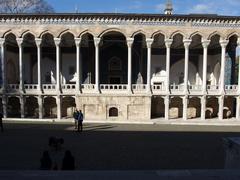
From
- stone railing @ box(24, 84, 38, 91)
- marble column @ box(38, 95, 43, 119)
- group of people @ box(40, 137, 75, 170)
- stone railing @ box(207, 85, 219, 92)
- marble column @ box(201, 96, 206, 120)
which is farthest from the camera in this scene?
stone railing @ box(207, 85, 219, 92)

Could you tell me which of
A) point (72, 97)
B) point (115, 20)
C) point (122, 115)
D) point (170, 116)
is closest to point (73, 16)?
point (115, 20)

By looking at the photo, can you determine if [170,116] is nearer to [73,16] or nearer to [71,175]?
[73,16]

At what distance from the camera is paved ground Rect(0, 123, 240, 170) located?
39.5 feet

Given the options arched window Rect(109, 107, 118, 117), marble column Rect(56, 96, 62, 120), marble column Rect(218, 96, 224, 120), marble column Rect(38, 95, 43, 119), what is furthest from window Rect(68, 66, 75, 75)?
marble column Rect(218, 96, 224, 120)

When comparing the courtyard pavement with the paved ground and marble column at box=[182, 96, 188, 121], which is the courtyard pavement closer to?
the paved ground

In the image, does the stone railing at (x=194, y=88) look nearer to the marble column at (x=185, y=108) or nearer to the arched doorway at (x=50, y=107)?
the marble column at (x=185, y=108)

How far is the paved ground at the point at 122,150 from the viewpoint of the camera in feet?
39.5

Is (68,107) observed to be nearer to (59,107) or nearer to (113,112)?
(59,107)

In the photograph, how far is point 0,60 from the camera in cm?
3081

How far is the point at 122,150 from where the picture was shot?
1473 centimetres

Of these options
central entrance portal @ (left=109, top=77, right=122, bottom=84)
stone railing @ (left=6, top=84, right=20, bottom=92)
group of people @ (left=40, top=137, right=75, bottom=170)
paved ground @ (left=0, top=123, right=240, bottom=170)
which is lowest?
paved ground @ (left=0, top=123, right=240, bottom=170)

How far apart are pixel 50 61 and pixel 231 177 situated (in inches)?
1246

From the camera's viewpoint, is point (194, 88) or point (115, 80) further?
point (115, 80)

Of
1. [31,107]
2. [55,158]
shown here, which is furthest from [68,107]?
[55,158]
